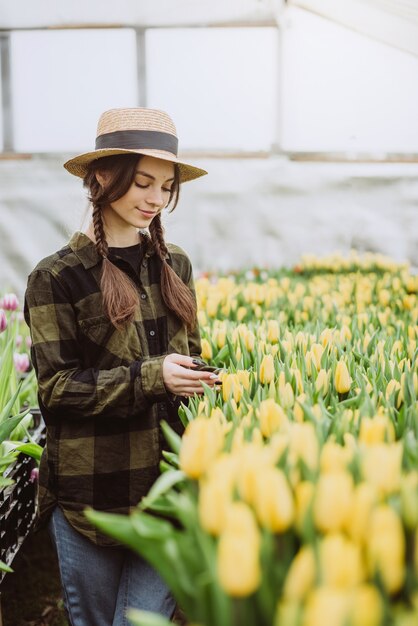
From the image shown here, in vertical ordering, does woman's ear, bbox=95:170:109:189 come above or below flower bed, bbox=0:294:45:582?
above

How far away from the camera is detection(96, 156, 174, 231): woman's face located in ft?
6.54

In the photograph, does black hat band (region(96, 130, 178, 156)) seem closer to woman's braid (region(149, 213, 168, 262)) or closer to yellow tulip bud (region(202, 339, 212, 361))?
woman's braid (region(149, 213, 168, 262))

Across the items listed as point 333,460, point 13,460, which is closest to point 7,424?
point 13,460

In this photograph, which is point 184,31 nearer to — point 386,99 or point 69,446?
point 386,99

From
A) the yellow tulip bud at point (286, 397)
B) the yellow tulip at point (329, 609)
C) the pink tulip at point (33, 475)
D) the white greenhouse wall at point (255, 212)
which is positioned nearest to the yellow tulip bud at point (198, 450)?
the yellow tulip at point (329, 609)

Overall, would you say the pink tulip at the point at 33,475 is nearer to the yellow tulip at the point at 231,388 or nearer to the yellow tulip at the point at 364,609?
the yellow tulip at the point at 231,388

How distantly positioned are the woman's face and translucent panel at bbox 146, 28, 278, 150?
195 inches

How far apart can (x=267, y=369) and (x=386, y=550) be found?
40.6 inches

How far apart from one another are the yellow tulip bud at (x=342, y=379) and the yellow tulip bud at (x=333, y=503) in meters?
0.87

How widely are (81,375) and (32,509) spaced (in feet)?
3.56

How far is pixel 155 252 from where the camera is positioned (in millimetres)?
2201

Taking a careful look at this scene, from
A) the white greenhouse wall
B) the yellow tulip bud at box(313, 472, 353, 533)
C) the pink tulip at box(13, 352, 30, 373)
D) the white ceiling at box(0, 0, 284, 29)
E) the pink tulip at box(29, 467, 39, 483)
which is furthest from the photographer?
the white greenhouse wall

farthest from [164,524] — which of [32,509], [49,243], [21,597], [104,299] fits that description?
[49,243]

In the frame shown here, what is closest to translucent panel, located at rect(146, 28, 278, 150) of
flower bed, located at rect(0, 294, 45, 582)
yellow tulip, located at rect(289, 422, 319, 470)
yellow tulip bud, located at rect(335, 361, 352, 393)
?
flower bed, located at rect(0, 294, 45, 582)
